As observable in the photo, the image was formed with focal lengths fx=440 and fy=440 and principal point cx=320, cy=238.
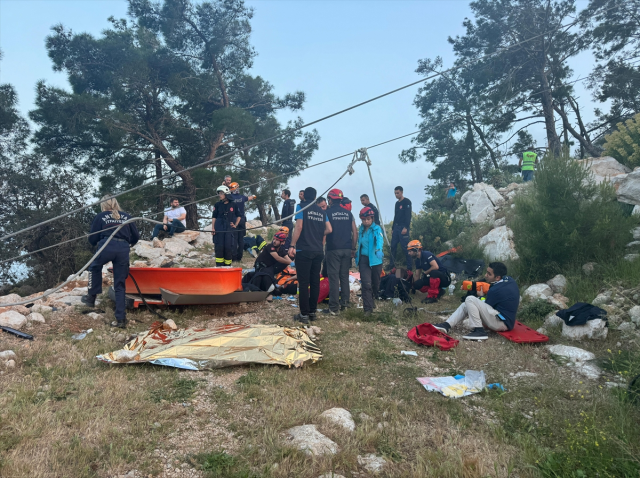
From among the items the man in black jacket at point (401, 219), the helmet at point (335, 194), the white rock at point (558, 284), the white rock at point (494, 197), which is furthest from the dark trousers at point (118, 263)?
the white rock at point (494, 197)

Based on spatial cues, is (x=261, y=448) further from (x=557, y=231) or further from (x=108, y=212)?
(x=557, y=231)

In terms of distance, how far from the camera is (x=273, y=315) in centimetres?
636

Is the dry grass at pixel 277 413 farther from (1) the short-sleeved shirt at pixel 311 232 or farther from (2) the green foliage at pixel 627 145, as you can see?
(2) the green foliage at pixel 627 145

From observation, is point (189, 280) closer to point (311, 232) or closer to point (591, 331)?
point (311, 232)

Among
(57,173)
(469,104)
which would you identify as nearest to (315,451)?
(57,173)

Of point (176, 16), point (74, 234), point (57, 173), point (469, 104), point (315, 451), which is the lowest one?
point (315, 451)

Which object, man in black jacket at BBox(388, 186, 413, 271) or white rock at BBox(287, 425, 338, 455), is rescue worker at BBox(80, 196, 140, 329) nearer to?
white rock at BBox(287, 425, 338, 455)

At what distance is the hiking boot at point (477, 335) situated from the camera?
5315mm

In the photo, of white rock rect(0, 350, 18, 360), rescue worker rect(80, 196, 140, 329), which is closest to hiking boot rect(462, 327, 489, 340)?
rescue worker rect(80, 196, 140, 329)

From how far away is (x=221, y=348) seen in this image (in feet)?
14.1

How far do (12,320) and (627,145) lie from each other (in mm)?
14703

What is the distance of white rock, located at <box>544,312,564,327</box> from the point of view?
5555 millimetres

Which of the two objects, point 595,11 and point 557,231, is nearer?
point 557,231

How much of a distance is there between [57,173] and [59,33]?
16.2 feet
